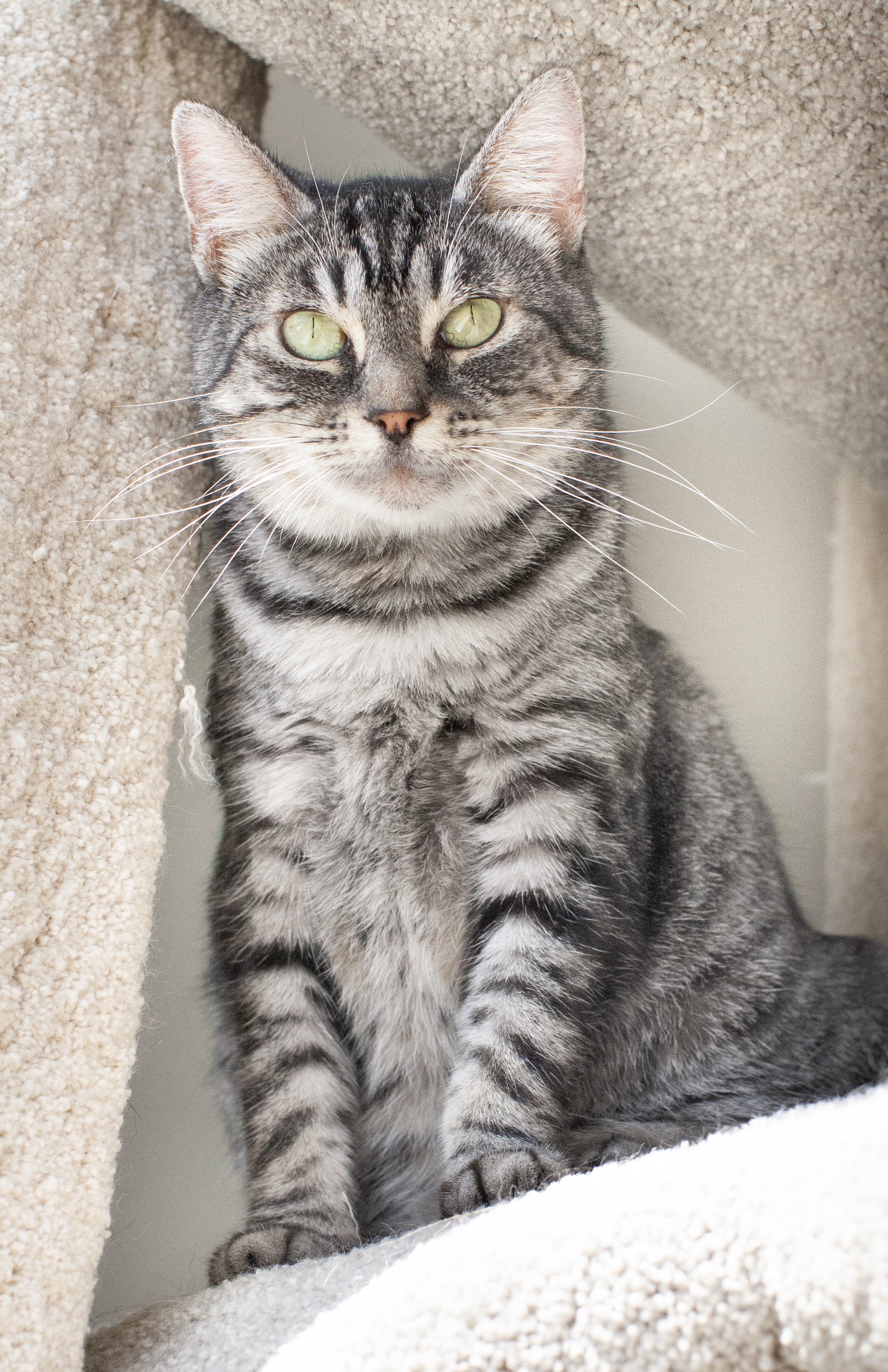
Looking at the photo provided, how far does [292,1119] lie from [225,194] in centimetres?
95

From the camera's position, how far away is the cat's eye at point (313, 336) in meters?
1.09

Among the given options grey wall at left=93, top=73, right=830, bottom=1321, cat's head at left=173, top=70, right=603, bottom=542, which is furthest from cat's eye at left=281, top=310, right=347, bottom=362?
grey wall at left=93, top=73, right=830, bottom=1321

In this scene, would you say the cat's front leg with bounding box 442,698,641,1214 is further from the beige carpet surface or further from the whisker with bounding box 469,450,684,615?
the beige carpet surface

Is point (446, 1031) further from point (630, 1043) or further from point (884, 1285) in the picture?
point (884, 1285)

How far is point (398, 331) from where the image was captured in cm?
105

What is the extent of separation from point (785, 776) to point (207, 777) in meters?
0.96

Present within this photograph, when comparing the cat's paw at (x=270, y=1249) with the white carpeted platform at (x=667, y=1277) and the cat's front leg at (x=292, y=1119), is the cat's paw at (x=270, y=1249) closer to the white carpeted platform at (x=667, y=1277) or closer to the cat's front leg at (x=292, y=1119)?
the cat's front leg at (x=292, y=1119)

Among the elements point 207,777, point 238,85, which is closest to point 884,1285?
point 207,777

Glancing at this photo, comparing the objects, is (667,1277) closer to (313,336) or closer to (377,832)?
(377,832)

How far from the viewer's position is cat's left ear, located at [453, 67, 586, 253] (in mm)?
1100

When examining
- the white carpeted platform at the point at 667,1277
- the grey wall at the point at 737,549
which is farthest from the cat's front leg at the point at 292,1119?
the grey wall at the point at 737,549

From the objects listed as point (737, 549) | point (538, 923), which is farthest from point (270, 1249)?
point (737, 549)

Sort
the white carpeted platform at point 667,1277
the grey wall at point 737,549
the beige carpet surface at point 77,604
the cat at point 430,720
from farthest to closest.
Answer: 1. the grey wall at point 737,549
2. the cat at point 430,720
3. the beige carpet surface at point 77,604
4. the white carpeted platform at point 667,1277

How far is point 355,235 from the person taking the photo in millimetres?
1130
